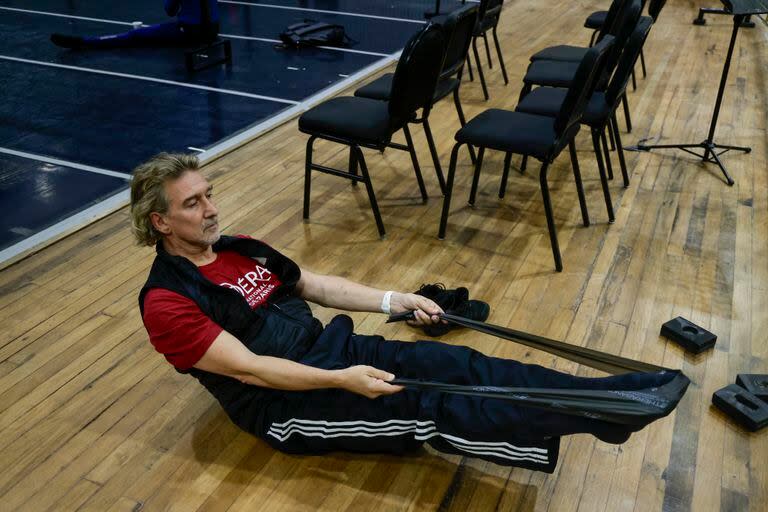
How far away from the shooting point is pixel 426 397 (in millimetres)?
1831

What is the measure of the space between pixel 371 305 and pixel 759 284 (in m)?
1.77

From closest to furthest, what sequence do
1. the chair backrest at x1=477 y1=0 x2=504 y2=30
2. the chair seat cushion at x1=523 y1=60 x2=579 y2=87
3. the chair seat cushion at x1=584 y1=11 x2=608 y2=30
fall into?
the chair seat cushion at x1=523 y1=60 x2=579 y2=87 → the chair backrest at x1=477 y1=0 x2=504 y2=30 → the chair seat cushion at x1=584 y1=11 x2=608 y2=30

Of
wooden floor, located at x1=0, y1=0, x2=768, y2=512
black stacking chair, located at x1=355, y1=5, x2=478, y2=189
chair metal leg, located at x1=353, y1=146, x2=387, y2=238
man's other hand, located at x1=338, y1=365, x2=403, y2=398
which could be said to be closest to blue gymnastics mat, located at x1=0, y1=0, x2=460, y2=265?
wooden floor, located at x1=0, y1=0, x2=768, y2=512

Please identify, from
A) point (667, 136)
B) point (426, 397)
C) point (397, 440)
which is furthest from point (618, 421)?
point (667, 136)

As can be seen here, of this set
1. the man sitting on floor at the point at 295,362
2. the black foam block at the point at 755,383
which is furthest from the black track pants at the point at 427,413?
the black foam block at the point at 755,383

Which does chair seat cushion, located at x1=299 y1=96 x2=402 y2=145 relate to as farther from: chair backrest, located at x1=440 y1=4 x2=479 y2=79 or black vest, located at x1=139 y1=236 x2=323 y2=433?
black vest, located at x1=139 y1=236 x2=323 y2=433

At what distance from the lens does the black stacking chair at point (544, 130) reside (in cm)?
269

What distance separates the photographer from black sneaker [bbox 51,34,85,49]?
5.79 m

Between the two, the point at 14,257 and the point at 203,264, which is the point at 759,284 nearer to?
the point at 203,264

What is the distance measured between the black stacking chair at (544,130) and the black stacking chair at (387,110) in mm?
268

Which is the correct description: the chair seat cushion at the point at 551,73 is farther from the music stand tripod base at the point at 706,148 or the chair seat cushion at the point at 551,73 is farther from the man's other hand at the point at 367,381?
the man's other hand at the point at 367,381

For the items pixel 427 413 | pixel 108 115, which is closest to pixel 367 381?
pixel 427 413

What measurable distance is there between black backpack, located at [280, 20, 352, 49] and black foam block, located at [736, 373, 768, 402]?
15.8 feet

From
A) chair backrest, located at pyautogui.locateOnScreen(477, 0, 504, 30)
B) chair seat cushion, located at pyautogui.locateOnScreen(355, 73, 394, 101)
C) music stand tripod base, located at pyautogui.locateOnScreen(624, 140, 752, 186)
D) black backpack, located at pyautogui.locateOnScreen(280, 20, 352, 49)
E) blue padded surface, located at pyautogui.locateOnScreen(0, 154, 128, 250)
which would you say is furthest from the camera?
black backpack, located at pyautogui.locateOnScreen(280, 20, 352, 49)
